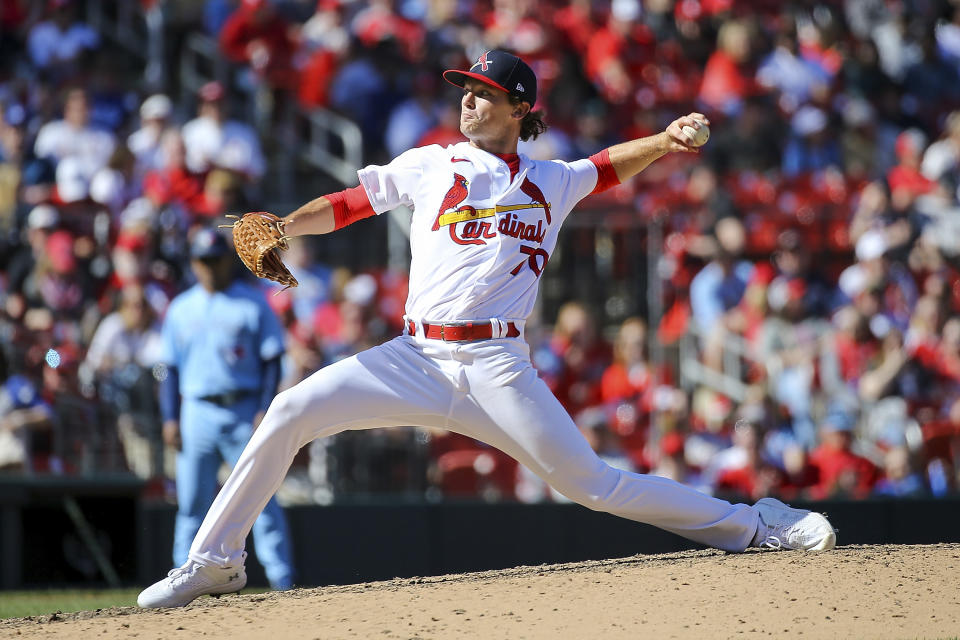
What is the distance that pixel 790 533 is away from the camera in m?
5.73

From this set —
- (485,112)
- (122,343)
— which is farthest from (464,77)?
(122,343)

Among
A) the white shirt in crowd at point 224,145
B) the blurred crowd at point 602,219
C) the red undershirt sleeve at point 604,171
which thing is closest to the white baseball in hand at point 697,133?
the red undershirt sleeve at point 604,171

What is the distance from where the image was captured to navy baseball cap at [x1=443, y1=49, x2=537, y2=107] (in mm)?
5230

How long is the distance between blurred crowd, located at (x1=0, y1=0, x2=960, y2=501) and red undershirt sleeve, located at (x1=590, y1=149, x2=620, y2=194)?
12.9ft

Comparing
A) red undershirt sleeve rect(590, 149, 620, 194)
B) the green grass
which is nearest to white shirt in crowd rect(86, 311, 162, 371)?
the green grass

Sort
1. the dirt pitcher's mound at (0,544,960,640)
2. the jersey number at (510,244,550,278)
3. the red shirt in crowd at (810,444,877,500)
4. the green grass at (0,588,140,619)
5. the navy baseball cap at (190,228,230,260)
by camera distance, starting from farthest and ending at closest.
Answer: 1. the red shirt in crowd at (810,444,877,500)
2. the navy baseball cap at (190,228,230,260)
3. the green grass at (0,588,140,619)
4. the jersey number at (510,244,550,278)
5. the dirt pitcher's mound at (0,544,960,640)

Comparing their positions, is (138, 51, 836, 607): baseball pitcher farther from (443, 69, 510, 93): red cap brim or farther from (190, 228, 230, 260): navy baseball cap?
(190, 228, 230, 260): navy baseball cap

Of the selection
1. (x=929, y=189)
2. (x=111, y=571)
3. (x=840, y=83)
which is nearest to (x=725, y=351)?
(x=929, y=189)

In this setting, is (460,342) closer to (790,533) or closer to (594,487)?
(594,487)

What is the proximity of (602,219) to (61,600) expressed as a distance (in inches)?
182

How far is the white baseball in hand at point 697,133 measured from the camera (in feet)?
17.1

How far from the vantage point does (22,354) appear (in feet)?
29.5

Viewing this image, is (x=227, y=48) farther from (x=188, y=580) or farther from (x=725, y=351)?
(x=188, y=580)

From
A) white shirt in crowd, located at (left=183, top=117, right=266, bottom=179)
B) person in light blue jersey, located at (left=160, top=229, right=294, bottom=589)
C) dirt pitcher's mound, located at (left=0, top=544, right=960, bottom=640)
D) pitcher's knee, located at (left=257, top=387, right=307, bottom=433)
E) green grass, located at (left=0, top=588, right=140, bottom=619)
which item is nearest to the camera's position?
dirt pitcher's mound, located at (left=0, top=544, right=960, bottom=640)
